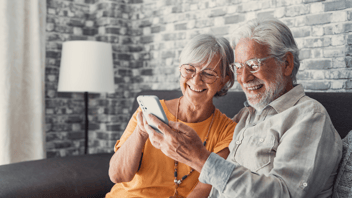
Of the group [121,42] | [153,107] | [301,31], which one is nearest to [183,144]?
[153,107]

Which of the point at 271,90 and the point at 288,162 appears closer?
the point at 288,162

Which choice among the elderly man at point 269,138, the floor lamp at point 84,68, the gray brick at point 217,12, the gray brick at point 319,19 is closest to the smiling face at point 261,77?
the elderly man at point 269,138

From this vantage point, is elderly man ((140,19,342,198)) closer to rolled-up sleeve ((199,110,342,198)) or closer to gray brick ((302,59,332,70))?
rolled-up sleeve ((199,110,342,198))

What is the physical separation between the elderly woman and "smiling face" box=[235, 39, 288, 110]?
0.52 feet

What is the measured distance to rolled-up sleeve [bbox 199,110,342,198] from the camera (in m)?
0.96

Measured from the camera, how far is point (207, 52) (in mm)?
1462

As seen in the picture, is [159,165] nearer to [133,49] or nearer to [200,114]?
[200,114]

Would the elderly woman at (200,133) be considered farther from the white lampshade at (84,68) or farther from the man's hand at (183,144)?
the white lampshade at (84,68)

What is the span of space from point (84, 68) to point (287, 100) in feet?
5.69

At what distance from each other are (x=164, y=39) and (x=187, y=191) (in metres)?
1.60

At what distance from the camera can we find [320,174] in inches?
38.7

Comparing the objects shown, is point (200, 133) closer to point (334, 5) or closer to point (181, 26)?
point (334, 5)

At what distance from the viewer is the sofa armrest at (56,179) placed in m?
1.58

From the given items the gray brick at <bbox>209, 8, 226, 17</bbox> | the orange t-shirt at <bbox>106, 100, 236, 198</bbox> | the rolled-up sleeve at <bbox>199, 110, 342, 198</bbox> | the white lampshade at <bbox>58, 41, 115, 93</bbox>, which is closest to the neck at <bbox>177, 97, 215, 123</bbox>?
the orange t-shirt at <bbox>106, 100, 236, 198</bbox>
